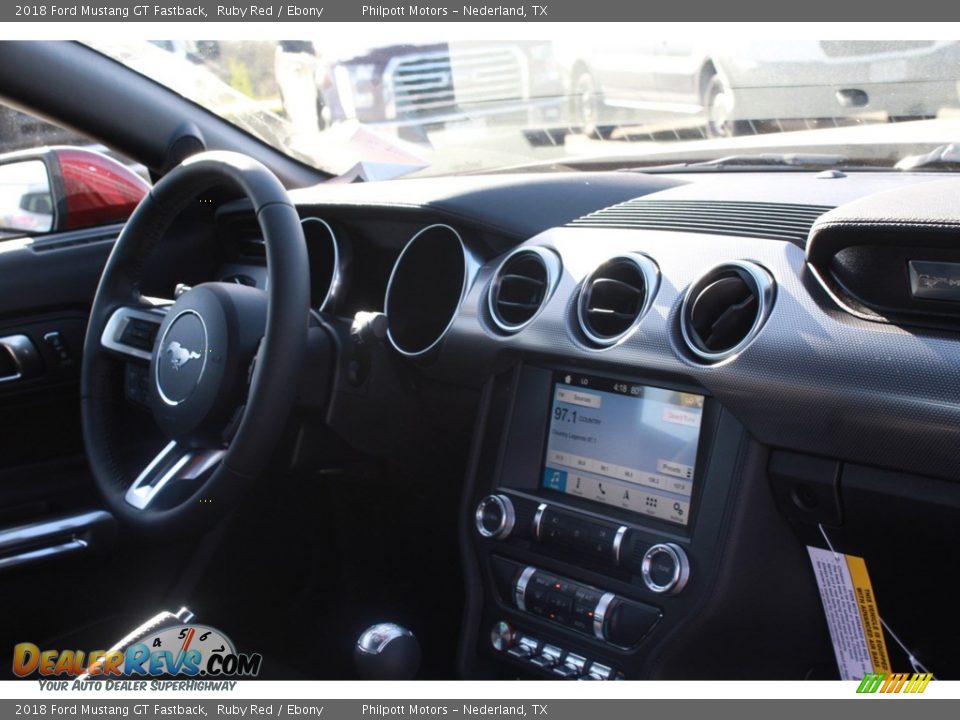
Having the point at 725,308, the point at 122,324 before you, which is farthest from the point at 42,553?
the point at 725,308

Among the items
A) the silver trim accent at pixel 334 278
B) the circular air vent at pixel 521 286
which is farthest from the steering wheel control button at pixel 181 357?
the circular air vent at pixel 521 286

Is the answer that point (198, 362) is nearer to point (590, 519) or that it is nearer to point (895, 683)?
point (590, 519)

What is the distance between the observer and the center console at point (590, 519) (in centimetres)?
160

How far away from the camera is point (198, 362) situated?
178 centimetres

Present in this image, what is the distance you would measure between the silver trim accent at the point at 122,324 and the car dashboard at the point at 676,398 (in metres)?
0.35

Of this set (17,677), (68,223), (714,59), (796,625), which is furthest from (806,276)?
(68,223)

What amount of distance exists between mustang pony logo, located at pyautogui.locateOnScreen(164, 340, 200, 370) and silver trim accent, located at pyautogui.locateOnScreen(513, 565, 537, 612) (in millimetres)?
667

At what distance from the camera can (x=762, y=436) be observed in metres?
1.51

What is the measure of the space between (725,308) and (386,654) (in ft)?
2.70

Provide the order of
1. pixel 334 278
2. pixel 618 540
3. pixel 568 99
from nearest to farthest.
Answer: pixel 618 540
pixel 334 278
pixel 568 99

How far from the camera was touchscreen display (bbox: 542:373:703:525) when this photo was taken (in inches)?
63.5

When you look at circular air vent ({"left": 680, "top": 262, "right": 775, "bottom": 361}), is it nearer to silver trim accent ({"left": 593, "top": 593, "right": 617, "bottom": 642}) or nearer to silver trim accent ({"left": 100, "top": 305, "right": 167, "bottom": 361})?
silver trim accent ({"left": 593, "top": 593, "right": 617, "bottom": 642})

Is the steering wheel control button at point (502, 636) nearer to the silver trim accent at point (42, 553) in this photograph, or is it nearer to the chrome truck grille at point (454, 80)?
the silver trim accent at point (42, 553)

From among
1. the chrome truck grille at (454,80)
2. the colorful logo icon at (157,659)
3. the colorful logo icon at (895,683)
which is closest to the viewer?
the colorful logo icon at (895,683)
